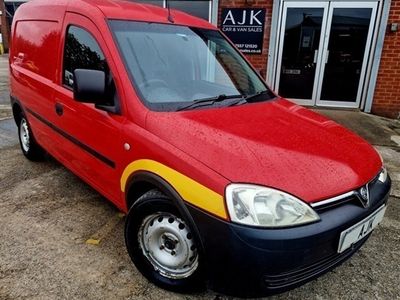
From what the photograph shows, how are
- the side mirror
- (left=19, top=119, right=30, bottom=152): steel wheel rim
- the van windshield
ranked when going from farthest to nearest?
(left=19, top=119, right=30, bottom=152): steel wheel rim
the van windshield
the side mirror

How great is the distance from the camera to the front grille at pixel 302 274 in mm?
1815

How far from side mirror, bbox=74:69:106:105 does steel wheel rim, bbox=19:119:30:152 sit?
90.5 inches

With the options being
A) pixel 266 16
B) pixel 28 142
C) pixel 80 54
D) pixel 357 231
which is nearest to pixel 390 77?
pixel 266 16

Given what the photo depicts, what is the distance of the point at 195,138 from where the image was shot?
2.04 meters

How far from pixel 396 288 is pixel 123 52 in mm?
2509

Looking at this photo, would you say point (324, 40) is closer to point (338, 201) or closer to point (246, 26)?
point (246, 26)

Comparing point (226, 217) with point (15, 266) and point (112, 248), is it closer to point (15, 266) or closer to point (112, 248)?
point (112, 248)

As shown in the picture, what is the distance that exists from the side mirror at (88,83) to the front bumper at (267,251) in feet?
3.42

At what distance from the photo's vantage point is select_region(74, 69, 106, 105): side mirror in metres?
2.26

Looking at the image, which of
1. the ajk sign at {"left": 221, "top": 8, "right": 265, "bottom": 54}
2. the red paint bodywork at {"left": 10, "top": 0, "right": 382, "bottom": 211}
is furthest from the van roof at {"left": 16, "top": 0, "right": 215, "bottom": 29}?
the ajk sign at {"left": 221, "top": 8, "right": 265, "bottom": 54}

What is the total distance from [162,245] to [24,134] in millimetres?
3019

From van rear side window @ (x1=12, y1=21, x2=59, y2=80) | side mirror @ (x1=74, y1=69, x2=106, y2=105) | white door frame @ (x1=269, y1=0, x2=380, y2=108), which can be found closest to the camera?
side mirror @ (x1=74, y1=69, x2=106, y2=105)

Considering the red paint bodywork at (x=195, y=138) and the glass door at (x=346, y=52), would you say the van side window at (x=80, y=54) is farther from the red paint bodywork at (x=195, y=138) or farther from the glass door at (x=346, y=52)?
the glass door at (x=346, y=52)

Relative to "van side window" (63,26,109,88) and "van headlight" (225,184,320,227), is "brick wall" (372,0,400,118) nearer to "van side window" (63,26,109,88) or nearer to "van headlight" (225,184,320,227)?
"van side window" (63,26,109,88)
